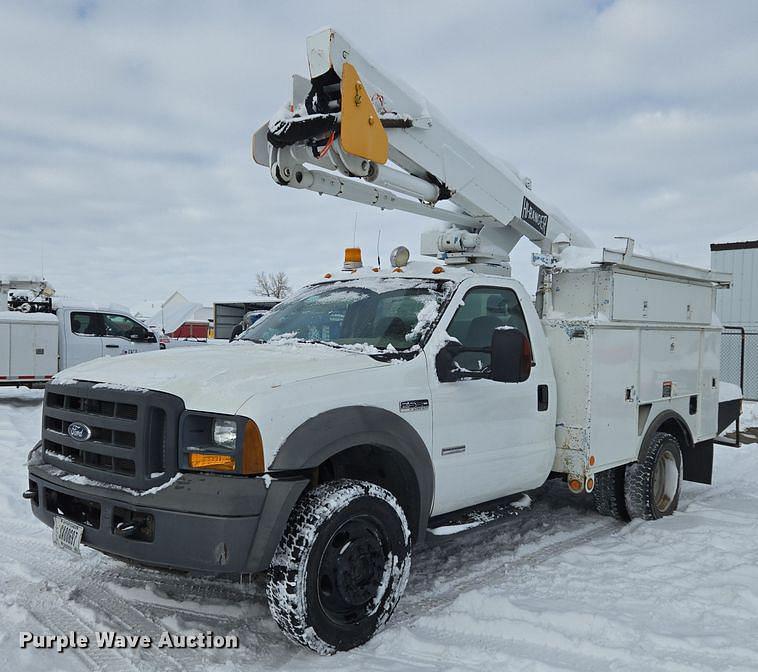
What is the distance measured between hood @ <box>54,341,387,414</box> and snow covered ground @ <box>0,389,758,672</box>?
1.22 metres

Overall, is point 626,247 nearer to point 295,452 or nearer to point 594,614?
point 594,614

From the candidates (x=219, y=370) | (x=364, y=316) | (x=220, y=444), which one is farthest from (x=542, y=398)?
(x=220, y=444)

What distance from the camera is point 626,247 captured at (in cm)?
521

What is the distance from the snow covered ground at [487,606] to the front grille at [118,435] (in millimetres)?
867

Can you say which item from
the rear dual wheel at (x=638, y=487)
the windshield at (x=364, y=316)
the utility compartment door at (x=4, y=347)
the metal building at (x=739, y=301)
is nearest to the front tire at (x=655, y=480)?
the rear dual wheel at (x=638, y=487)

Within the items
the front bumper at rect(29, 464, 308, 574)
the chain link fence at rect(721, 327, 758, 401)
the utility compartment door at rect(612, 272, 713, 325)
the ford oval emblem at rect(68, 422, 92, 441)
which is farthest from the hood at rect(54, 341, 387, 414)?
the chain link fence at rect(721, 327, 758, 401)

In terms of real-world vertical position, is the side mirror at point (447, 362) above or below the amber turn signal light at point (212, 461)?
above

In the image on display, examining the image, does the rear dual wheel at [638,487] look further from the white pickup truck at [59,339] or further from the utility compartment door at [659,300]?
the white pickup truck at [59,339]

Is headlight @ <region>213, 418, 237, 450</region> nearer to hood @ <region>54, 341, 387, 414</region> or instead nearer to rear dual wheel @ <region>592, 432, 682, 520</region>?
hood @ <region>54, 341, 387, 414</region>

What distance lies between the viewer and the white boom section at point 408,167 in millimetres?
4543

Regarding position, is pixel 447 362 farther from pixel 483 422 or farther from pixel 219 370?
pixel 219 370

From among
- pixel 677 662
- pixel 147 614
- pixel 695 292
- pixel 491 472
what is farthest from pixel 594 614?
pixel 695 292

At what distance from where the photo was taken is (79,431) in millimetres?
3486

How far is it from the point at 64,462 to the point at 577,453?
339cm
